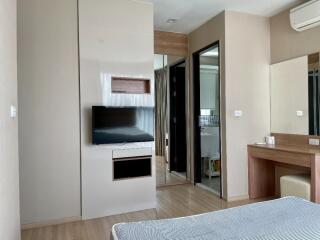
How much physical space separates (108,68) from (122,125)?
76 centimetres

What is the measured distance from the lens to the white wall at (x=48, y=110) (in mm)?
2727

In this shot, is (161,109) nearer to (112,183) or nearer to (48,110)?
(112,183)

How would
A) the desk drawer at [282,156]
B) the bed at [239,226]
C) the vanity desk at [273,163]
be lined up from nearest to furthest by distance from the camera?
1. the bed at [239,226]
2. the vanity desk at [273,163]
3. the desk drawer at [282,156]

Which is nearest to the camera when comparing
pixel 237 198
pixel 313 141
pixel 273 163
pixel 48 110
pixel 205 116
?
pixel 48 110

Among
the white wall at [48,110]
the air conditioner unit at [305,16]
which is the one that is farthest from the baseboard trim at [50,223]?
the air conditioner unit at [305,16]

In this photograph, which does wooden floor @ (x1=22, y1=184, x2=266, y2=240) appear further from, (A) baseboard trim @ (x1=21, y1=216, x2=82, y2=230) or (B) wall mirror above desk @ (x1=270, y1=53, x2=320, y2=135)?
(B) wall mirror above desk @ (x1=270, y1=53, x2=320, y2=135)

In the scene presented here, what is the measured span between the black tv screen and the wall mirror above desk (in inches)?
78.4

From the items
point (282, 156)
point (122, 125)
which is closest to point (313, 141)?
point (282, 156)

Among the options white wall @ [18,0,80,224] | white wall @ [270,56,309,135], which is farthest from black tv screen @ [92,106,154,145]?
white wall @ [270,56,309,135]

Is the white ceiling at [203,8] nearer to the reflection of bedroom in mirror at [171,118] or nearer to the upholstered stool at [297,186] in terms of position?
the reflection of bedroom in mirror at [171,118]

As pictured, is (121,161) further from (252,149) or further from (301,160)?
(301,160)

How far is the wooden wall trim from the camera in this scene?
14.2ft

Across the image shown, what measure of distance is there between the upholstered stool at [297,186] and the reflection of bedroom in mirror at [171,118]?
197 centimetres

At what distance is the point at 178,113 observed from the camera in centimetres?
479
